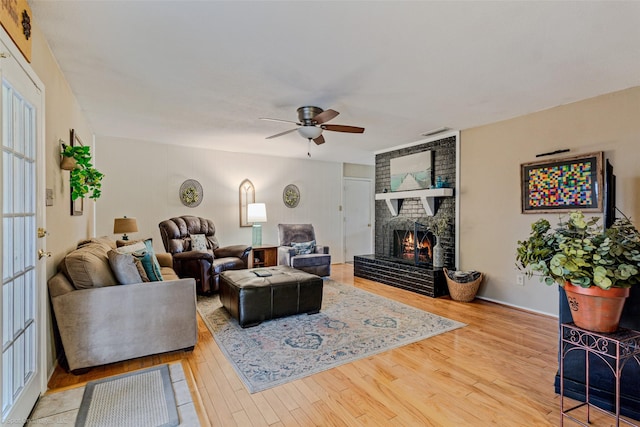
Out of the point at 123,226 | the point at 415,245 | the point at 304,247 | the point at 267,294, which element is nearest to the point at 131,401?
the point at 267,294

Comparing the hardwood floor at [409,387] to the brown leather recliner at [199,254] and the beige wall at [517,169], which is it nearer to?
the beige wall at [517,169]

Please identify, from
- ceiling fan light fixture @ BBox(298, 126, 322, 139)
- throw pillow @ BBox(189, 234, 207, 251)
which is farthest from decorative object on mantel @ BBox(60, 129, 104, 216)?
ceiling fan light fixture @ BBox(298, 126, 322, 139)

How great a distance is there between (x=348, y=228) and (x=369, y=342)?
4674 mm

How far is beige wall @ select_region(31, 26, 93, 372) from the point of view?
216 cm

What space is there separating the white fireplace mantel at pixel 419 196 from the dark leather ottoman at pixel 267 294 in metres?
2.33

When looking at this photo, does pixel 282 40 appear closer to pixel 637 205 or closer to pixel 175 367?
pixel 175 367

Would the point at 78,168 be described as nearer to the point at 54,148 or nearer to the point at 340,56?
the point at 54,148

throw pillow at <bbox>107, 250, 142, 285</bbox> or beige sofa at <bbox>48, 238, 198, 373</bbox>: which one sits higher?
throw pillow at <bbox>107, 250, 142, 285</bbox>

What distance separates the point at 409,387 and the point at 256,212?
410 cm

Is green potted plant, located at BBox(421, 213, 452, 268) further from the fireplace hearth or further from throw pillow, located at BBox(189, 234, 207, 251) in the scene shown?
throw pillow, located at BBox(189, 234, 207, 251)

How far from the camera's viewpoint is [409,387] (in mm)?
2152

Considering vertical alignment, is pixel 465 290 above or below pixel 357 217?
below

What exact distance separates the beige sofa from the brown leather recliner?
158 cm

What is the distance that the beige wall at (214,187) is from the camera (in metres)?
4.97
